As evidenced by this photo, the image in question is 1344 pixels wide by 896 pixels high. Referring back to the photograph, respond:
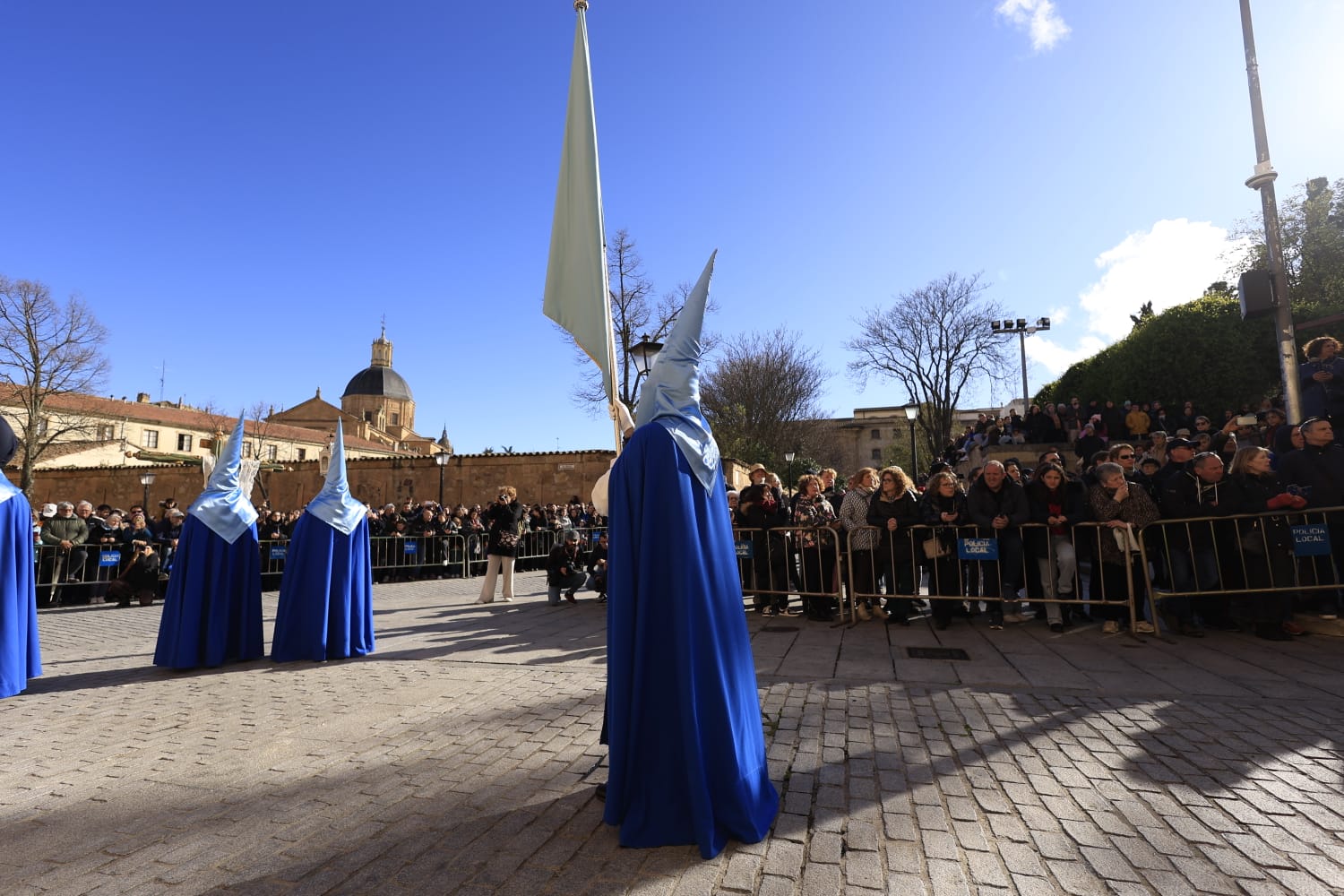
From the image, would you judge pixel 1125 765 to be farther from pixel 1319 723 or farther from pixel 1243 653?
pixel 1243 653

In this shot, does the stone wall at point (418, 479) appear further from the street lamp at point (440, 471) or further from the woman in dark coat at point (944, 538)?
the woman in dark coat at point (944, 538)

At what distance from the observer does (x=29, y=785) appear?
10.6ft

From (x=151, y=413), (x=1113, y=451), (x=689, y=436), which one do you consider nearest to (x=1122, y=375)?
(x=1113, y=451)

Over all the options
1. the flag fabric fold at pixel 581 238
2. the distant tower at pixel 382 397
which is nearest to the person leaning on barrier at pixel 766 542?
the flag fabric fold at pixel 581 238

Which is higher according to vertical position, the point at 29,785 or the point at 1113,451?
the point at 1113,451

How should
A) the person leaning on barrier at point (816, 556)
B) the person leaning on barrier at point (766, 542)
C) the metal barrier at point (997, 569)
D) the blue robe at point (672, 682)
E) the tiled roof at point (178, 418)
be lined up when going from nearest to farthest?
the blue robe at point (672, 682) → the metal barrier at point (997, 569) → the person leaning on barrier at point (816, 556) → the person leaning on barrier at point (766, 542) → the tiled roof at point (178, 418)

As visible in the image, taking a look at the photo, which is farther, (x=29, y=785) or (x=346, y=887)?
(x=29, y=785)

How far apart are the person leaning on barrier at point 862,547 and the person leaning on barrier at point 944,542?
2.05ft

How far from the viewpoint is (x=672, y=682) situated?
2.55m

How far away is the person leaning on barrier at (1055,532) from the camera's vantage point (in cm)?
693

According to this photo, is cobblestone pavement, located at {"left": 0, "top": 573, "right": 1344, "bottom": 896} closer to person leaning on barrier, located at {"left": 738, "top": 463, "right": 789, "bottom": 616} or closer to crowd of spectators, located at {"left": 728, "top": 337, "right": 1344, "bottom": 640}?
crowd of spectators, located at {"left": 728, "top": 337, "right": 1344, "bottom": 640}

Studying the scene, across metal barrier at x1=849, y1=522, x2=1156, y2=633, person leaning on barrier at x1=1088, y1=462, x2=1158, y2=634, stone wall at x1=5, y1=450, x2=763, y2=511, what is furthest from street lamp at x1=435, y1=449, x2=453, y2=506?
person leaning on barrier at x1=1088, y1=462, x2=1158, y2=634

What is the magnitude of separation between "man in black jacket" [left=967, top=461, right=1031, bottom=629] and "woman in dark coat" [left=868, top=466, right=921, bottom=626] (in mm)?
679

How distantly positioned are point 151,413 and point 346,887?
70119 millimetres
